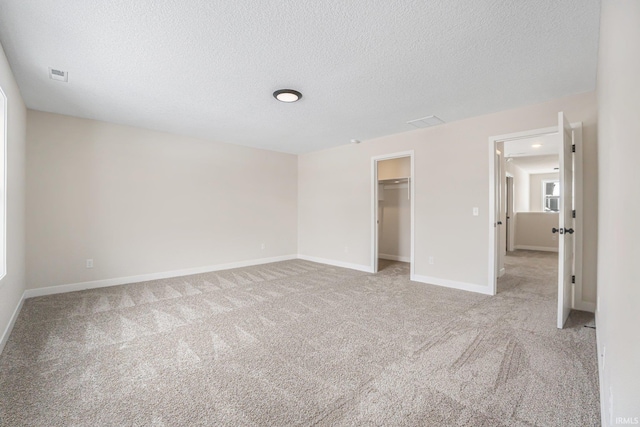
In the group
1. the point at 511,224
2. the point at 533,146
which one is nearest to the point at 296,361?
the point at 533,146

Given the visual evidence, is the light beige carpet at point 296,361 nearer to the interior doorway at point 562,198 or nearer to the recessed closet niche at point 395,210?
the interior doorway at point 562,198

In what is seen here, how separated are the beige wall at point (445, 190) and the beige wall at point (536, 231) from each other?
17.8ft

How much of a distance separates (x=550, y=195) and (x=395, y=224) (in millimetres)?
6441

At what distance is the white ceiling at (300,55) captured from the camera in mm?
1846

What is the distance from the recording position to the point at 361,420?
1.51m

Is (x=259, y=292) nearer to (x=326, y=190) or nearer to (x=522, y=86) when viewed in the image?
(x=326, y=190)

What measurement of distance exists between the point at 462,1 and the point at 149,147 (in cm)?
453

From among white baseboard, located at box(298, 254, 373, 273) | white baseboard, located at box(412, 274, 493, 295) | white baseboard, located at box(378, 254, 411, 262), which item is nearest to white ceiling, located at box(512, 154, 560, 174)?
white baseboard, located at box(378, 254, 411, 262)

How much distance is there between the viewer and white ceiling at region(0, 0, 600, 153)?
1.85m

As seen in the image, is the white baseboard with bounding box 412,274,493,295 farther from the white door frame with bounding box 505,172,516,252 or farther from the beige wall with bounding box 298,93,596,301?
the white door frame with bounding box 505,172,516,252

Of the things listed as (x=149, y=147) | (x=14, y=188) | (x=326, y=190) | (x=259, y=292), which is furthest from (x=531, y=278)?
(x=14, y=188)

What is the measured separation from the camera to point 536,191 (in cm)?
941

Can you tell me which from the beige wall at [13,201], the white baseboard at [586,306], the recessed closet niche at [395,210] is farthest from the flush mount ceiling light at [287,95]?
the white baseboard at [586,306]

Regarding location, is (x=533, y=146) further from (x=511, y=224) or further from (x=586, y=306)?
(x=586, y=306)
